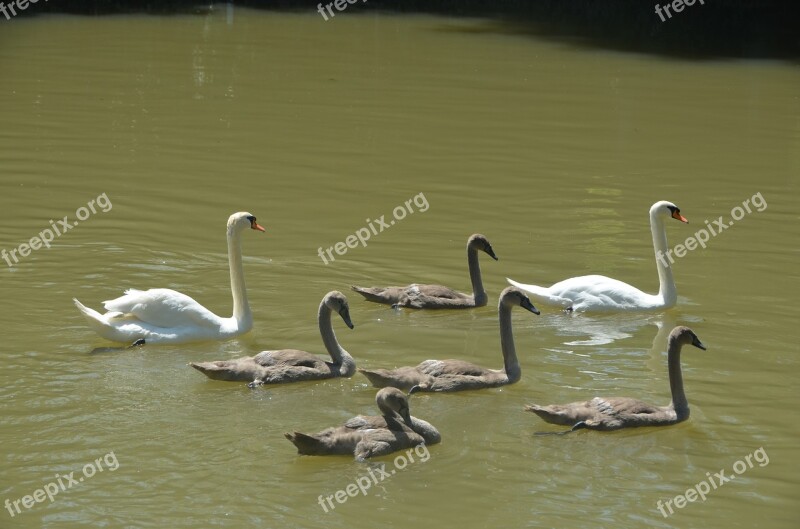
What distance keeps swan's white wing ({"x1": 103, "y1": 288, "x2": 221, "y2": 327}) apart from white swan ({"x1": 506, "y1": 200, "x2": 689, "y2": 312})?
2.68 metres

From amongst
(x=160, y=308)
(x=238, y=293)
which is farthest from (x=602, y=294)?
(x=160, y=308)

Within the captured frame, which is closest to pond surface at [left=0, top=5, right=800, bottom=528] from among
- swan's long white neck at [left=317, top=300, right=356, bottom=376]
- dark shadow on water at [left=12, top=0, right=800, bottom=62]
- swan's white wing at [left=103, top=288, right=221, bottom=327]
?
swan's long white neck at [left=317, top=300, right=356, bottom=376]

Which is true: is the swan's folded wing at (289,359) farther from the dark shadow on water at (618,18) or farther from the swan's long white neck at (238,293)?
the dark shadow on water at (618,18)

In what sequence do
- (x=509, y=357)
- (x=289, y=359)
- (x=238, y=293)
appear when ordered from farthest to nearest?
(x=238, y=293), (x=509, y=357), (x=289, y=359)

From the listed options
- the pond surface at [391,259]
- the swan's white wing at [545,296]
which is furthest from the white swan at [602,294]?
the pond surface at [391,259]

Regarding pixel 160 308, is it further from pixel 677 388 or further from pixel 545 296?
pixel 677 388

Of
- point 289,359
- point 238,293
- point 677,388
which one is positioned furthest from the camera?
point 238,293

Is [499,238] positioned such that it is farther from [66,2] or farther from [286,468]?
[66,2]

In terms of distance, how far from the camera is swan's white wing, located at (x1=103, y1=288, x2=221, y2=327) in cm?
1024

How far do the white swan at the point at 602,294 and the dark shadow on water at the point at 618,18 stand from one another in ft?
47.7

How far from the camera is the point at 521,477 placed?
814 cm

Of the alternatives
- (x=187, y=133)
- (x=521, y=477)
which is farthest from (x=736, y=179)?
(x=521, y=477)

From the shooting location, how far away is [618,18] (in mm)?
30734

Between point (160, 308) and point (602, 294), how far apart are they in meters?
3.66
